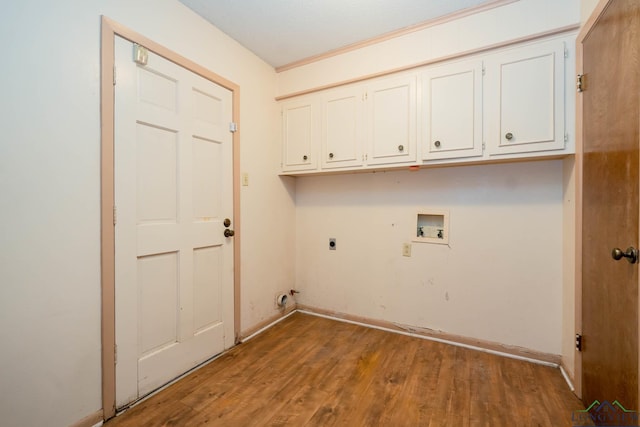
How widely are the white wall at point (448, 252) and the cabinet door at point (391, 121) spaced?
34 cm

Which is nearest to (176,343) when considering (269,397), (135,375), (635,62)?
(135,375)

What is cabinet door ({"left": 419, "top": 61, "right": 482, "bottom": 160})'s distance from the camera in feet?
6.64

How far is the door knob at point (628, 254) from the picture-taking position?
1.11 m

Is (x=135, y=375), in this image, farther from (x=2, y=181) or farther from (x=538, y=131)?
(x=538, y=131)

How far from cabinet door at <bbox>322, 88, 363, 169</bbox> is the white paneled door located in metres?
0.87

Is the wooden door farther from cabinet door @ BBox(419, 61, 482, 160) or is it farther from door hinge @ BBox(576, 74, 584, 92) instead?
cabinet door @ BBox(419, 61, 482, 160)

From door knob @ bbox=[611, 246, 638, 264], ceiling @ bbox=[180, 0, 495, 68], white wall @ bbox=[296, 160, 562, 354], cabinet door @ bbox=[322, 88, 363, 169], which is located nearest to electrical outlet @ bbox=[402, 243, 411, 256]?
white wall @ bbox=[296, 160, 562, 354]

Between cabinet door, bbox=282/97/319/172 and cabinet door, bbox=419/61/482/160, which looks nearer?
cabinet door, bbox=419/61/482/160

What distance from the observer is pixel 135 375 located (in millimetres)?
1678

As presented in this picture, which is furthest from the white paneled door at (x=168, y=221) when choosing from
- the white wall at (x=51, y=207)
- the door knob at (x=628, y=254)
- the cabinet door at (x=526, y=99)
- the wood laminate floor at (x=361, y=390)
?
the door knob at (x=628, y=254)

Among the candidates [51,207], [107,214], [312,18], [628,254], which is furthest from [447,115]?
[51,207]

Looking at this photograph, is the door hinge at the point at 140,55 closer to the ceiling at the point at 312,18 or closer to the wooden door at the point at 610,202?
the ceiling at the point at 312,18

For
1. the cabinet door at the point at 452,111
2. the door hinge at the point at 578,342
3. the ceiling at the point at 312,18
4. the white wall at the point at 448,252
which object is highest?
the ceiling at the point at 312,18

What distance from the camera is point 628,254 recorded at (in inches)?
45.0
